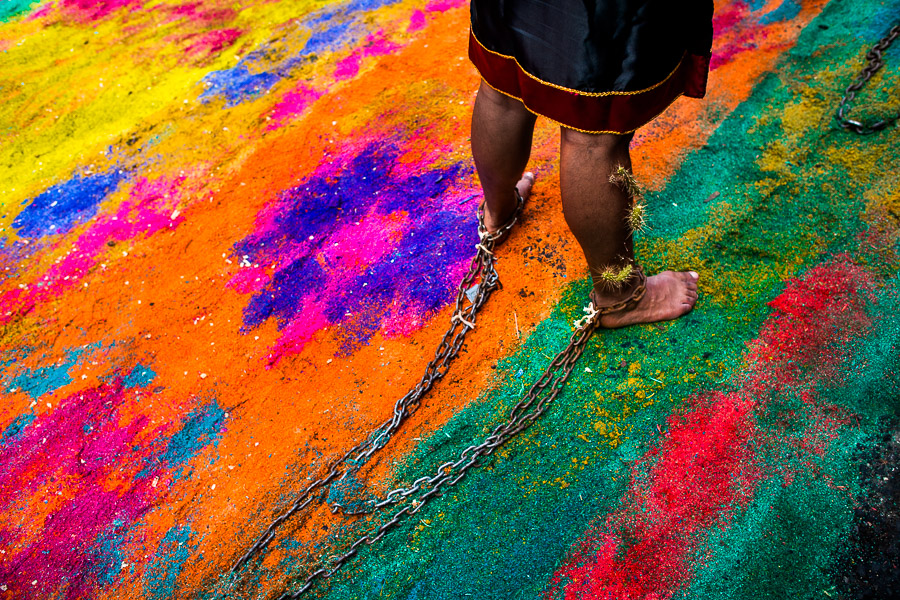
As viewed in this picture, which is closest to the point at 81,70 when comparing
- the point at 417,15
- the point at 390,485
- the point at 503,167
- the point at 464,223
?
the point at 417,15

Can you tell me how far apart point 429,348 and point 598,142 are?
1.09 m

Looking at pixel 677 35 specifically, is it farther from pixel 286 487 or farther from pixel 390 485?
pixel 286 487

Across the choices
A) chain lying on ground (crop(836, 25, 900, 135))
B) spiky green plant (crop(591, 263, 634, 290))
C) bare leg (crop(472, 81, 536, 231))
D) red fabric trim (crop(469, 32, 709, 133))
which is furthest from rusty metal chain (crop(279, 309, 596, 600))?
chain lying on ground (crop(836, 25, 900, 135))

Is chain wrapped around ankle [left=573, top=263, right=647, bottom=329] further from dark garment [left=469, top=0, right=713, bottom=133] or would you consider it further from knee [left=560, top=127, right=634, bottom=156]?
dark garment [left=469, top=0, right=713, bottom=133]

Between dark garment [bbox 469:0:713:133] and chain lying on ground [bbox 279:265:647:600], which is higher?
dark garment [bbox 469:0:713:133]

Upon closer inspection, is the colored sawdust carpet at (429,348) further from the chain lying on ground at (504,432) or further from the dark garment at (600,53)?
the dark garment at (600,53)

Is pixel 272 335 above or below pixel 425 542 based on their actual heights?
above

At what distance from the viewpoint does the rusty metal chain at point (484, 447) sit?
72.9 inches

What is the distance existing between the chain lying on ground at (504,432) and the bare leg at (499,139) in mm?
644

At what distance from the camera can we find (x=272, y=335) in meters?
2.50

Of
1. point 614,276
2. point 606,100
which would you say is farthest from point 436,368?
point 606,100

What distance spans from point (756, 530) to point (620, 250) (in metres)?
1.02

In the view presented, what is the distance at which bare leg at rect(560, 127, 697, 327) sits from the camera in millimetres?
1765

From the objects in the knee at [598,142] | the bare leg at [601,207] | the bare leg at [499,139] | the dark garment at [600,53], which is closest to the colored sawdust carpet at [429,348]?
the bare leg at [601,207]
